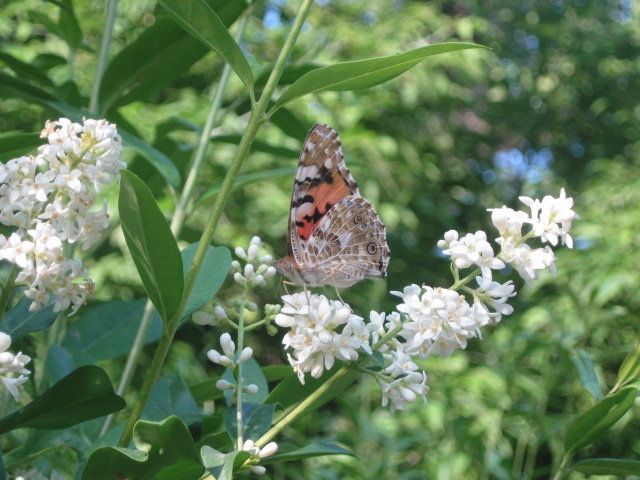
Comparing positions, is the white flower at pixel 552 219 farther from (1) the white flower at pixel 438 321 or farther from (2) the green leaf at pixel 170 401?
(2) the green leaf at pixel 170 401

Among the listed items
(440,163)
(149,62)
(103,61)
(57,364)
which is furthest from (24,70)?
(440,163)

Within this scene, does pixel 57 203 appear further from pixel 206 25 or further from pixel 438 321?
pixel 438 321

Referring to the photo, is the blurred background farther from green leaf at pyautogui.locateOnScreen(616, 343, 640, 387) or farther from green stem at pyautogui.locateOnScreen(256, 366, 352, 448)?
green stem at pyautogui.locateOnScreen(256, 366, 352, 448)

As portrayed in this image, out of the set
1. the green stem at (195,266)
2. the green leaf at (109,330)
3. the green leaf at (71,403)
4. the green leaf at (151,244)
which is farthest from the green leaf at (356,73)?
the green leaf at (109,330)

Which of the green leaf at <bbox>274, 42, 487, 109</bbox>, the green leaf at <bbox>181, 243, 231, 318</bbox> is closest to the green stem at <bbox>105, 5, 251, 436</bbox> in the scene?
the green leaf at <bbox>181, 243, 231, 318</bbox>

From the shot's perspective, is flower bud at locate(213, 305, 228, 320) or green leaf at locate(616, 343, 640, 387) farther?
green leaf at locate(616, 343, 640, 387)

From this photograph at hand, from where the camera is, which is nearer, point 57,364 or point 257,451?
point 257,451
